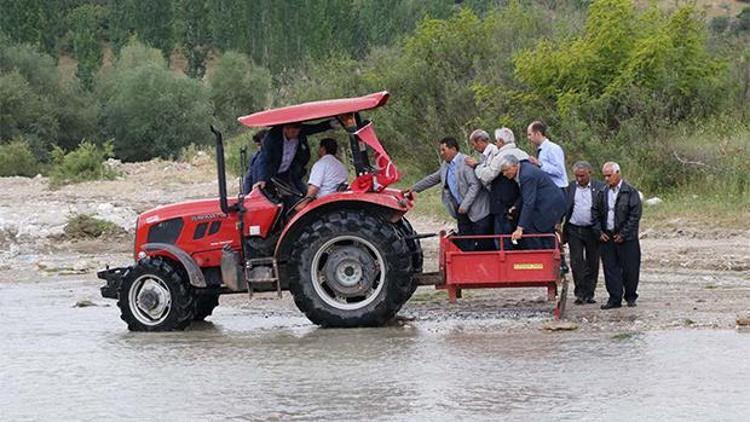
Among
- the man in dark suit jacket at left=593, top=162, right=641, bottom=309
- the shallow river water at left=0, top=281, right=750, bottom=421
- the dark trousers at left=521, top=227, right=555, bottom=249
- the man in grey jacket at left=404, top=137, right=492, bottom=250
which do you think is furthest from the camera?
the man in dark suit jacket at left=593, top=162, right=641, bottom=309

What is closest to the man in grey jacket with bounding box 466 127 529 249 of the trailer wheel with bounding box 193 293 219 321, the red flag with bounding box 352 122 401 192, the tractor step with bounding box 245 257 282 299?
the red flag with bounding box 352 122 401 192

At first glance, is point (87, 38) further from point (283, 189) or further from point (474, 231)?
point (474, 231)

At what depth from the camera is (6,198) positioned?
36.3m

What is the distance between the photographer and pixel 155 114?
6219cm

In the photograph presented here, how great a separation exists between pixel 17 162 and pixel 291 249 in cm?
4086

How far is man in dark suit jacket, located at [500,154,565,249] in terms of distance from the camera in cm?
1418

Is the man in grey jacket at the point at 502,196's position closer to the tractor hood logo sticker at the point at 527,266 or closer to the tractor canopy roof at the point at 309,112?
the tractor hood logo sticker at the point at 527,266

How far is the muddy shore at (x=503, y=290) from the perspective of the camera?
14234 millimetres

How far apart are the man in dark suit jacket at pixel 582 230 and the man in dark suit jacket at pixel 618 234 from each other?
11 centimetres

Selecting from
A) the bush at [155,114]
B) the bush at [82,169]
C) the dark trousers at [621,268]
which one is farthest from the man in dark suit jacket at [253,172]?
the bush at [155,114]

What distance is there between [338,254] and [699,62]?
14333 millimetres

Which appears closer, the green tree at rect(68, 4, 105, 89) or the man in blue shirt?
the man in blue shirt

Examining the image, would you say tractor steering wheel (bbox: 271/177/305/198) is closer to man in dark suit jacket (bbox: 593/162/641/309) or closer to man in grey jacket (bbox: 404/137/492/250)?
man in grey jacket (bbox: 404/137/492/250)

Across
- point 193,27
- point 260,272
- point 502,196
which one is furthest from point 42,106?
point 502,196
